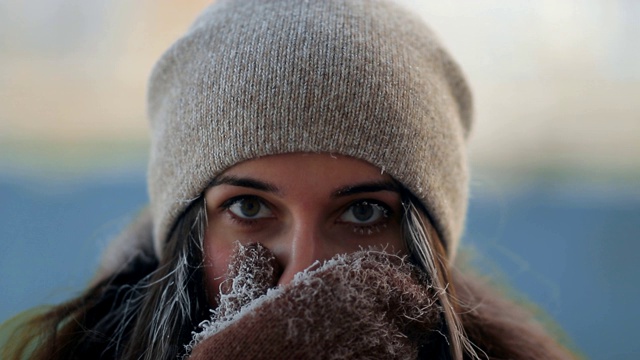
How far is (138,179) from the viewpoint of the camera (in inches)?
76.4

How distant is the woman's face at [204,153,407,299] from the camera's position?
0.94 m

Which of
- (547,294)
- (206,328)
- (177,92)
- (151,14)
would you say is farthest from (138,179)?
(547,294)

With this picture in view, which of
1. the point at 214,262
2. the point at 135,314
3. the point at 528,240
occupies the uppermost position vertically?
the point at 528,240

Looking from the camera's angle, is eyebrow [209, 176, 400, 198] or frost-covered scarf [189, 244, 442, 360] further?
eyebrow [209, 176, 400, 198]

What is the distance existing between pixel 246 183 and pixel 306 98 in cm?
16

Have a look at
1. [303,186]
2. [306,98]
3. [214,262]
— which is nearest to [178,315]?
[214,262]

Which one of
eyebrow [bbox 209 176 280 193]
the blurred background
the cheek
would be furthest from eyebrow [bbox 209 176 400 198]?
the blurred background

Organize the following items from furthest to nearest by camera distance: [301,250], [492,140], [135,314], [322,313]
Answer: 1. [492,140]
2. [135,314]
3. [301,250]
4. [322,313]

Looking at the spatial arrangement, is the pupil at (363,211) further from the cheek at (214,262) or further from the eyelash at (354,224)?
the cheek at (214,262)

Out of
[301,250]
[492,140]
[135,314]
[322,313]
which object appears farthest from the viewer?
[492,140]

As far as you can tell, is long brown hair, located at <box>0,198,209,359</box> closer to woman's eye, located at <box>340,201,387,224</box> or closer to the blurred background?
woman's eye, located at <box>340,201,387,224</box>

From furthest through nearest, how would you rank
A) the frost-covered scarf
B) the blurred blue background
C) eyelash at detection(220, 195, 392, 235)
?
1. the blurred blue background
2. eyelash at detection(220, 195, 392, 235)
3. the frost-covered scarf

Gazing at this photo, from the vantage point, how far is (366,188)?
3.18 ft

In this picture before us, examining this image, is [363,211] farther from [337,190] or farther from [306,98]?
[306,98]
